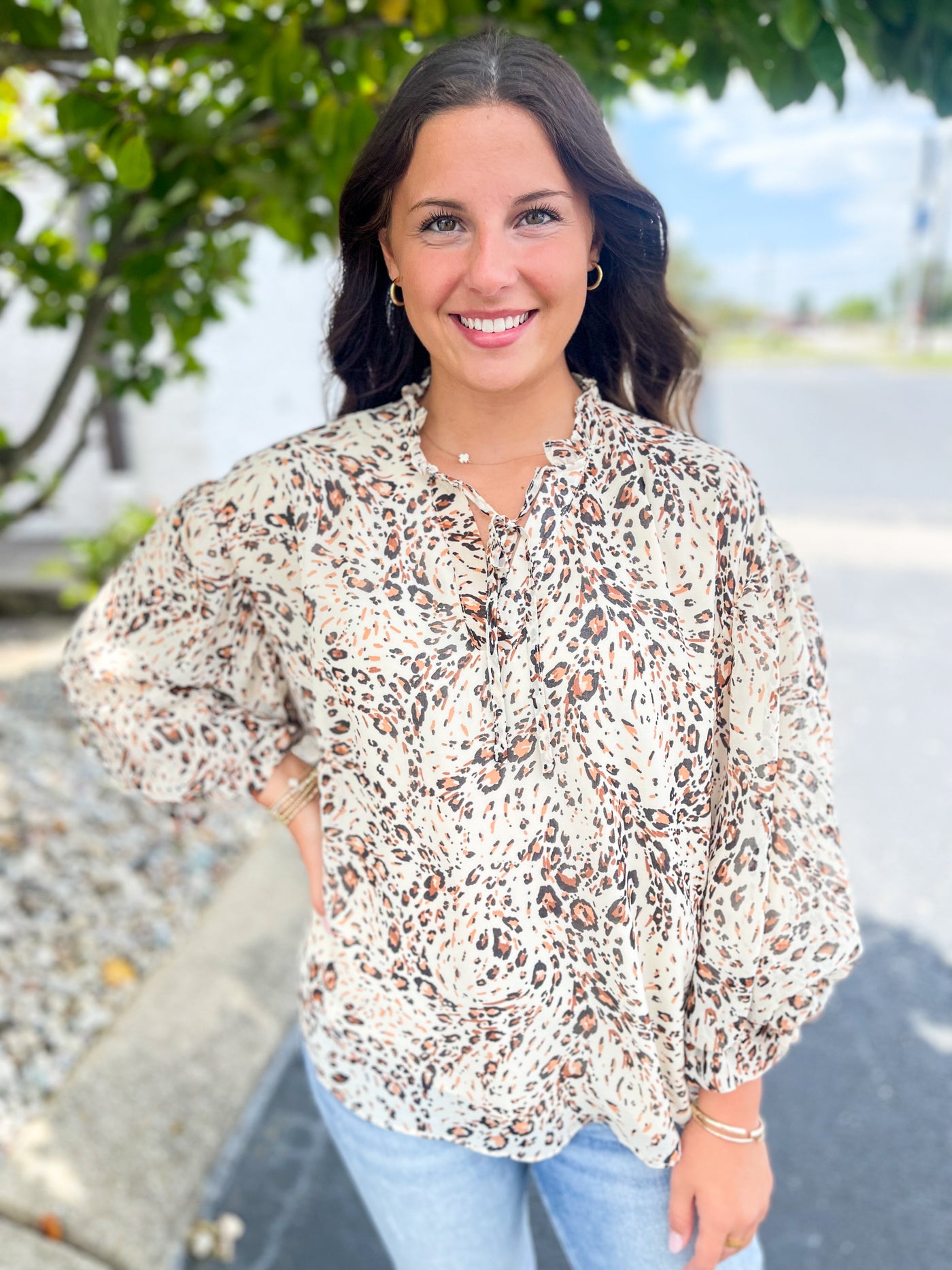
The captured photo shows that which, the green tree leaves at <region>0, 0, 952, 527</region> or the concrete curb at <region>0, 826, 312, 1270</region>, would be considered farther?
the concrete curb at <region>0, 826, 312, 1270</region>

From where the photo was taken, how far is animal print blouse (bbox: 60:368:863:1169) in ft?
3.93

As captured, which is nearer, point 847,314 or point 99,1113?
point 99,1113

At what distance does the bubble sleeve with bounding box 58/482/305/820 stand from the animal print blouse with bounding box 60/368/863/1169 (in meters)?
0.05

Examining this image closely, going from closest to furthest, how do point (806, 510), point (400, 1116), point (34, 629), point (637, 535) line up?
point (637, 535) → point (400, 1116) → point (34, 629) → point (806, 510)

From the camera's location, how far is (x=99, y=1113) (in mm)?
2402

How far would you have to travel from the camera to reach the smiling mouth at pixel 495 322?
3.89 feet

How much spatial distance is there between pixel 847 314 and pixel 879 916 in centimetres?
9626

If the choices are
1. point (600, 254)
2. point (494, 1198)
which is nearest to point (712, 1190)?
point (494, 1198)

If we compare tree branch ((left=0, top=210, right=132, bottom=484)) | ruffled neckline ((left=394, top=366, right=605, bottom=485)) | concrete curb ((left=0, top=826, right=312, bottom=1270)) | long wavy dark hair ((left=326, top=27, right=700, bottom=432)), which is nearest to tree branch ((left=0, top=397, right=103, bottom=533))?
tree branch ((left=0, top=210, right=132, bottom=484))

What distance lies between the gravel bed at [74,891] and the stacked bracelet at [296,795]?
123 centimetres

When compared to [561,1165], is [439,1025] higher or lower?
higher

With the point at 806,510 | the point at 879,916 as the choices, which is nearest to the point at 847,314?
the point at 806,510

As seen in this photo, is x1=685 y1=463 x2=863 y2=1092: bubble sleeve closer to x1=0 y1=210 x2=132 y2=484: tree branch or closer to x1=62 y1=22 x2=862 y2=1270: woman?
x1=62 y1=22 x2=862 y2=1270: woman

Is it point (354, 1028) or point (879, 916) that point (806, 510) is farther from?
point (354, 1028)
